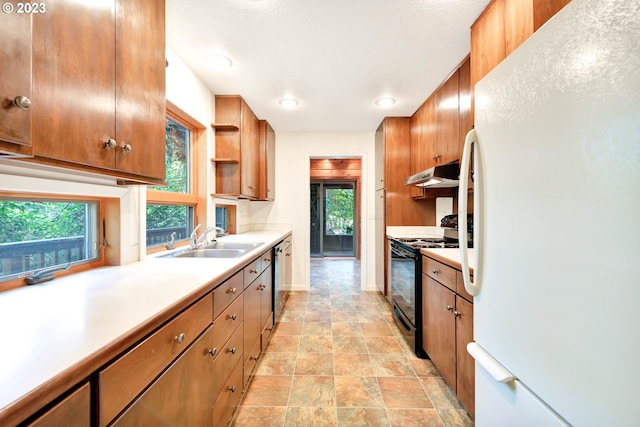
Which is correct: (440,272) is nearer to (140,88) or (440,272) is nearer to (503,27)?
(503,27)

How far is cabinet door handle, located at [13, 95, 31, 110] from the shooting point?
2.03ft

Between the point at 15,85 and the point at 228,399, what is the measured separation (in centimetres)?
148

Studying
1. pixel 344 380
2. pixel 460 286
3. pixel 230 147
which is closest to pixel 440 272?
pixel 460 286

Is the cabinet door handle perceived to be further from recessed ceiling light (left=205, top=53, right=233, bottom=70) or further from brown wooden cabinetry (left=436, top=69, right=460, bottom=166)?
brown wooden cabinetry (left=436, top=69, right=460, bottom=166)

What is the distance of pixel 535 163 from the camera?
0.72 m

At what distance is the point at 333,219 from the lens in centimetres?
641

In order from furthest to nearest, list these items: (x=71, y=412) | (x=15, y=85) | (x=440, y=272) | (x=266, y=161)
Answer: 1. (x=266, y=161)
2. (x=440, y=272)
3. (x=15, y=85)
4. (x=71, y=412)

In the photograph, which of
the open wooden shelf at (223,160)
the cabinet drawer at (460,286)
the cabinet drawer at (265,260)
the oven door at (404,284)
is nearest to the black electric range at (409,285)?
the oven door at (404,284)

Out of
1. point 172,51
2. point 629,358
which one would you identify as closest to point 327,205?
point 172,51

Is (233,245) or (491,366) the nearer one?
(491,366)

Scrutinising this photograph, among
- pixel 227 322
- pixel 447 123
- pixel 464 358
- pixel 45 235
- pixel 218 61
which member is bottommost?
pixel 464 358

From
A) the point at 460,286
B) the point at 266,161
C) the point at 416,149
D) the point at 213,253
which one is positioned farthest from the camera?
the point at 266,161

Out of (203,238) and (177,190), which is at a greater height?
(177,190)

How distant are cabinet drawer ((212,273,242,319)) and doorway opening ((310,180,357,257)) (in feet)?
15.9
